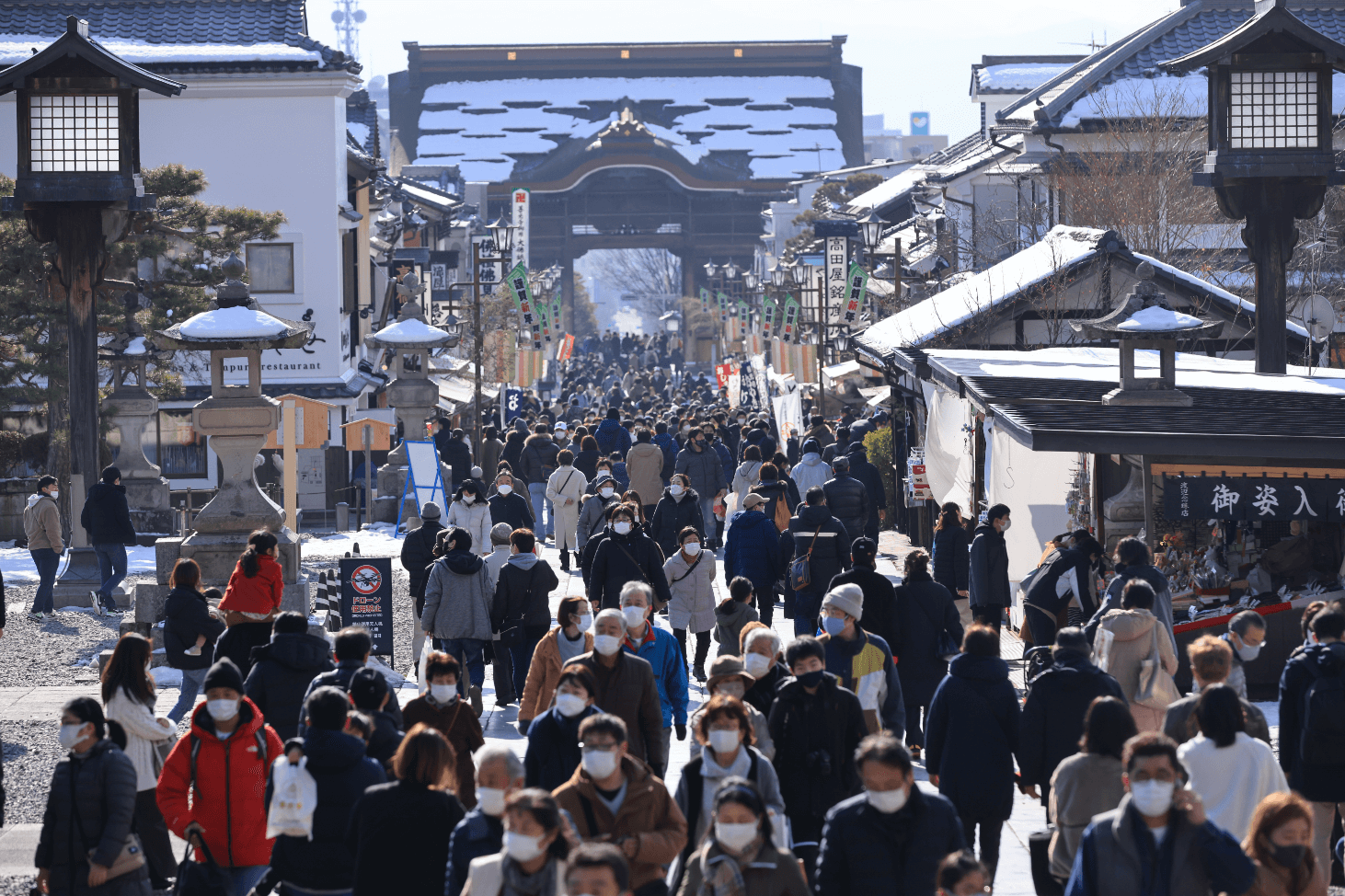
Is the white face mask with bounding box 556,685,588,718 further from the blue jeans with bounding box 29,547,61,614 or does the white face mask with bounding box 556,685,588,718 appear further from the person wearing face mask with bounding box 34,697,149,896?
the blue jeans with bounding box 29,547,61,614

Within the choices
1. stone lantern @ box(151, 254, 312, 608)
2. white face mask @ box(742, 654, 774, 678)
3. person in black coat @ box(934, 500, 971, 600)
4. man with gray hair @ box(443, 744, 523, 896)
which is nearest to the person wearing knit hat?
white face mask @ box(742, 654, 774, 678)

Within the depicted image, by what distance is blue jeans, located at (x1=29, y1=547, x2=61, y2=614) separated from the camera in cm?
1554

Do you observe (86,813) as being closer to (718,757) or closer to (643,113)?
(718,757)

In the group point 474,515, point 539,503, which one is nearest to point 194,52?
point 539,503

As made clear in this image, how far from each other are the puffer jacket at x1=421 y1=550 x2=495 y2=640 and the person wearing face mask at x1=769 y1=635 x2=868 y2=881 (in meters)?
4.36

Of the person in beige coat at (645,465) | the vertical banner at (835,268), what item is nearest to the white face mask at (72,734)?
the person in beige coat at (645,465)

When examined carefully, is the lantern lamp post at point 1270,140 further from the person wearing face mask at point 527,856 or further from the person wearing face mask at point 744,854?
the person wearing face mask at point 527,856

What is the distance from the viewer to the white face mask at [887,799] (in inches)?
203

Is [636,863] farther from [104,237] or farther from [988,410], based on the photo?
[104,237]

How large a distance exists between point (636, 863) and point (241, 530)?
9.74m

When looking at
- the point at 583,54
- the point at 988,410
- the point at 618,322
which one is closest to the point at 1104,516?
the point at 988,410

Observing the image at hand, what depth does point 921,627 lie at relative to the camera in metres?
9.68

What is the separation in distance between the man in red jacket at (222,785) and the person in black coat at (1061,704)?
3.13 meters

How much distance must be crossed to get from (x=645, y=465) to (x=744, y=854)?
13845mm
